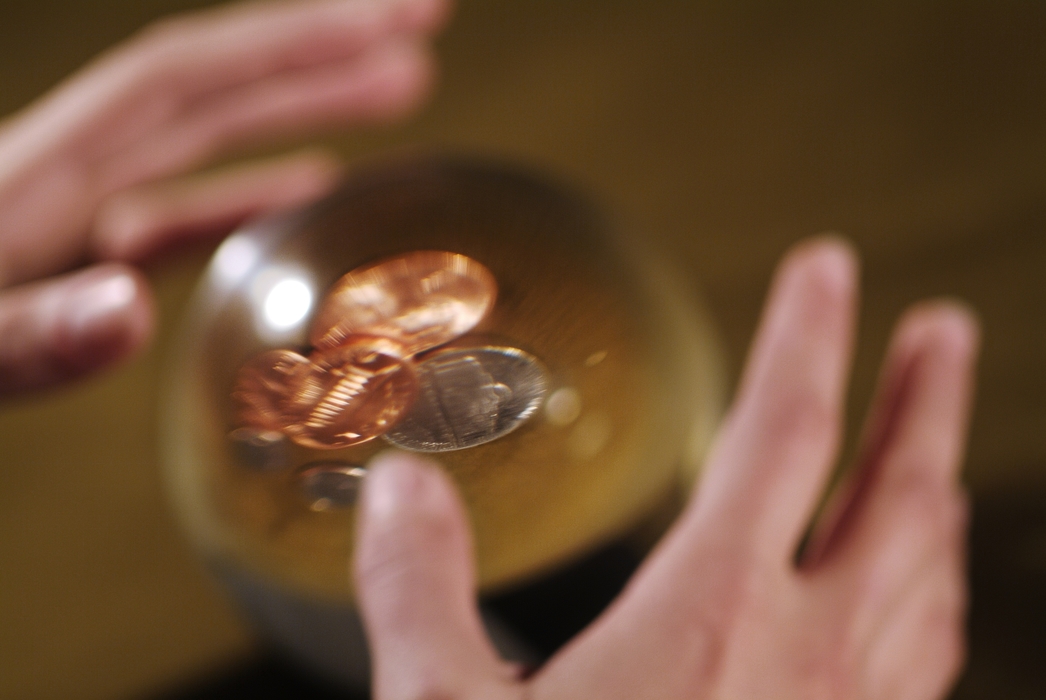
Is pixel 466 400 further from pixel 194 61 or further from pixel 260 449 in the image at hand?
pixel 194 61

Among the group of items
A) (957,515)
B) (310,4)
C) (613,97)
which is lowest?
(957,515)

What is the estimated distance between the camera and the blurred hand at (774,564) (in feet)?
0.98

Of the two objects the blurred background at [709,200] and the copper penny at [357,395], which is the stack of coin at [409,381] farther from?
the blurred background at [709,200]

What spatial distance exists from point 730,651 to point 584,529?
2.8 inches

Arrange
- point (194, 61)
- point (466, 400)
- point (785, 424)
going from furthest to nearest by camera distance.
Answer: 1. point (194, 61)
2. point (785, 424)
3. point (466, 400)

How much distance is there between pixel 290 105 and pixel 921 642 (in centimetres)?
59

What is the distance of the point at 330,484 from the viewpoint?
30 cm

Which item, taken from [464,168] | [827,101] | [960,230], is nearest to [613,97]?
[827,101]

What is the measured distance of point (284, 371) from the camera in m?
0.29

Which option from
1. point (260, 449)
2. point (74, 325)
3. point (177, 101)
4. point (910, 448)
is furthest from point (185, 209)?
point (910, 448)

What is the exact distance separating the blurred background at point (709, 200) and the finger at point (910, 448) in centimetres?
14

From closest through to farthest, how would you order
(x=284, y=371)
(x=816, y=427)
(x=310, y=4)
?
1. (x=284, y=371)
2. (x=816, y=427)
3. (x=310, y=4)

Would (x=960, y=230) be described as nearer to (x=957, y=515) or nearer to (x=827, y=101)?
(x=827, y=101)

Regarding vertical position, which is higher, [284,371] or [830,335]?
[284,371]
